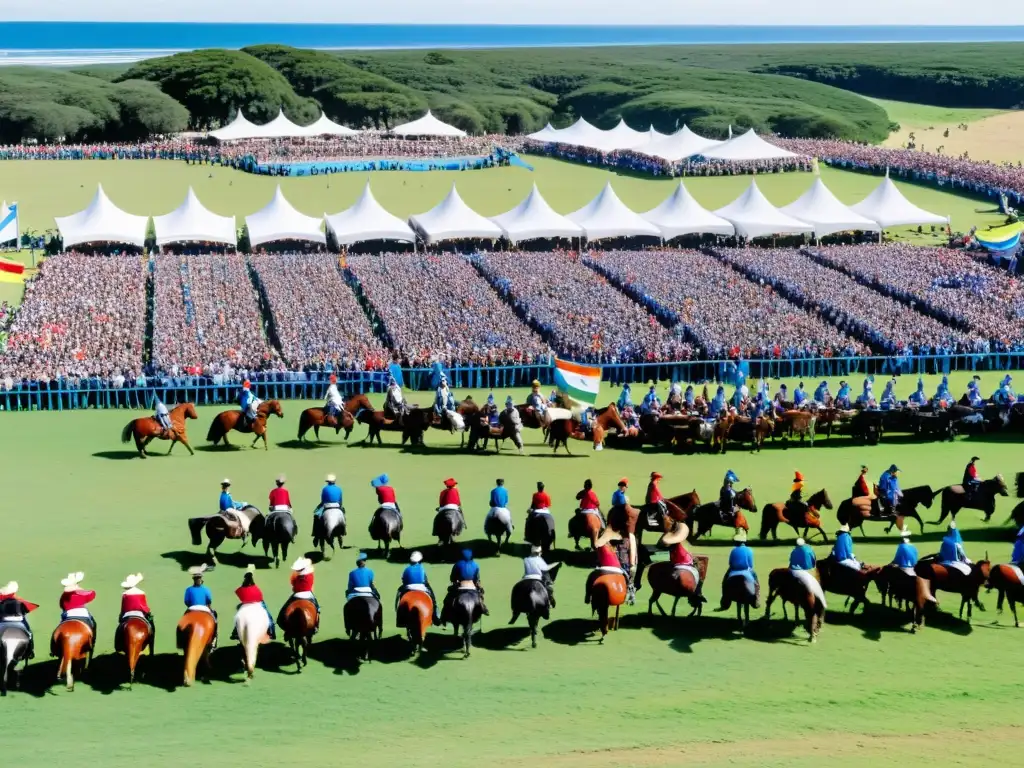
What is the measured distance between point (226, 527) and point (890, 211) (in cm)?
4000

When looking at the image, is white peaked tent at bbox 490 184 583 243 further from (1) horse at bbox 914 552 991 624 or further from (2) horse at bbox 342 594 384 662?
(2) horse at bbox 342 594 384 662

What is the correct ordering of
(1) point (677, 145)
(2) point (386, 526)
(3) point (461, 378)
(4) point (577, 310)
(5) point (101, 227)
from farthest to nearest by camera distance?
(1) point (677, 145) → (5) point (101, 227) → (4) point (577, 310) → (3) point (461, 378) → (2) point (386, 526)

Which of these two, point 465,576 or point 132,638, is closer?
point 132,638

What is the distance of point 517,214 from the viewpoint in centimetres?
5281

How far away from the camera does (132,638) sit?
16.8 m

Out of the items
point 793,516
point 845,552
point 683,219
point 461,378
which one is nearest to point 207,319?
point 461,378

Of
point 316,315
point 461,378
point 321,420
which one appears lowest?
point 461,378

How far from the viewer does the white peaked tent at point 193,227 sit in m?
49.8

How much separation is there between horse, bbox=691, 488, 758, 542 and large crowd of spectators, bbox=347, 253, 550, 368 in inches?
559

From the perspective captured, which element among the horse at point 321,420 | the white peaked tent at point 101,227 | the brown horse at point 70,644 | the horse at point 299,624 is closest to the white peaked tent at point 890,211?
the white peaked tent at point 101,227

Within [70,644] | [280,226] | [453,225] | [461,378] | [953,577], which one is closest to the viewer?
[70,644]

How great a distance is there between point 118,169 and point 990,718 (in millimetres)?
62050

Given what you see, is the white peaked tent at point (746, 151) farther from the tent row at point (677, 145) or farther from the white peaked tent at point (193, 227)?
the white peaked tent at point (193, 227)

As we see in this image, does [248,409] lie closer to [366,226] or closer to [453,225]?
[366,226]
